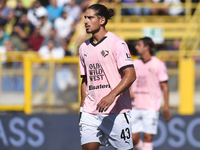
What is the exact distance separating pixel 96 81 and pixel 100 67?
0.18m

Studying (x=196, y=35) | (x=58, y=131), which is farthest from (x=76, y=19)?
(x=58, y=131)

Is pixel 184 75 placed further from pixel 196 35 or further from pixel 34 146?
pixel 196 35

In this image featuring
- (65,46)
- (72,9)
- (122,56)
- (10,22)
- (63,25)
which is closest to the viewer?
(122,56)

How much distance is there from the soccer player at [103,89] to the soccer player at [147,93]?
235cm

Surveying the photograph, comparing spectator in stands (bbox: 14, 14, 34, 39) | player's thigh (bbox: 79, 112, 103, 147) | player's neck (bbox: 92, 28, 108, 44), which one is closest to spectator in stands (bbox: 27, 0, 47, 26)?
spectator in stands (bbox: 14, 14, 34, 39)

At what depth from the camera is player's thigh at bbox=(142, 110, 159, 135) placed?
6.58 metres

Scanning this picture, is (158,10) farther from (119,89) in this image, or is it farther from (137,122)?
(119,89)

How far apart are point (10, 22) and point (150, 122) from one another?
25.8 feet

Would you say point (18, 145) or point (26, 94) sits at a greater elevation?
point (26, 94)

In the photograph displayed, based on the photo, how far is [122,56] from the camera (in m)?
4.09

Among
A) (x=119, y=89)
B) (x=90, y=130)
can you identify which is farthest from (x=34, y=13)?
(x=119, y=89)

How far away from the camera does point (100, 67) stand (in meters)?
4.29

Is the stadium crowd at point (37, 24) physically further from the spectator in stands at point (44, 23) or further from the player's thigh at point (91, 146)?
the player's thigh at point (91, 146)

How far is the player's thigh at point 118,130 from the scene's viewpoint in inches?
167
